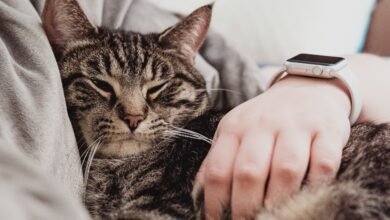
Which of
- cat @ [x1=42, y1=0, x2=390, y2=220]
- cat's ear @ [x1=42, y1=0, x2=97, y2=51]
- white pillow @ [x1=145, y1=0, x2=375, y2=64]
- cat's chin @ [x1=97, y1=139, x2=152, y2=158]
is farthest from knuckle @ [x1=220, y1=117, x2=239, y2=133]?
white pillow @ [x1=145, y1=0, x2=375, y2=64]

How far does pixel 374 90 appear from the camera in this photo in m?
1.00

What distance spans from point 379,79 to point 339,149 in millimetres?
389

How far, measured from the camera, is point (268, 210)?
73cm

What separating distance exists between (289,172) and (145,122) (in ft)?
1.17

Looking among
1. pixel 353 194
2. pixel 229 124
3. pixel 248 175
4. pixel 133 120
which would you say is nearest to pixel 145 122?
pixel 133 120

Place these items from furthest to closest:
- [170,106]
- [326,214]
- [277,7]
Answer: [277,7] < [170,106] < [326,214]

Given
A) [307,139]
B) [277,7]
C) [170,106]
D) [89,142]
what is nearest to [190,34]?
[170,106]

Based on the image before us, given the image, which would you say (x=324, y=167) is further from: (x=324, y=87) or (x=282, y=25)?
(x=282, y=25)

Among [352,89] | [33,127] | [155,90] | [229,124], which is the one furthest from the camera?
[155,90]

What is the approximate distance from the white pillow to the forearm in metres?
0.69

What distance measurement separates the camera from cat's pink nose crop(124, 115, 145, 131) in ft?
3.04

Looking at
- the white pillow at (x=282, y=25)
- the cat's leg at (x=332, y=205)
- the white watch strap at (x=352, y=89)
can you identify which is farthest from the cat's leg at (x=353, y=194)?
the white pillow at (x=282, y=25)

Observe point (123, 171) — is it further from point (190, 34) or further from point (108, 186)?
point (190, 34)

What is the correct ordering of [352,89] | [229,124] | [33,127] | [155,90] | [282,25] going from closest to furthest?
[33,127]
[229,124]
[352,89]
[155,90]
[282,25]
